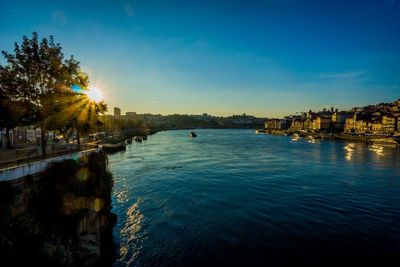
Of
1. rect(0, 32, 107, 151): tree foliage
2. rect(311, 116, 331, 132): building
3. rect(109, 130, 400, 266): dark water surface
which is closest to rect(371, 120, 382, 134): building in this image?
rect(311, 116, 331, 132): building

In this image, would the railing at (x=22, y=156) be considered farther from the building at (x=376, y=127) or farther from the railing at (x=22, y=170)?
the building at (x=376, y=127)

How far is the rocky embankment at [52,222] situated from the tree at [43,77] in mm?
7914

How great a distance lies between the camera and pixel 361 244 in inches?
672

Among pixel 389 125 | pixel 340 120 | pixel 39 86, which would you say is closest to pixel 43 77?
pixel 39 86

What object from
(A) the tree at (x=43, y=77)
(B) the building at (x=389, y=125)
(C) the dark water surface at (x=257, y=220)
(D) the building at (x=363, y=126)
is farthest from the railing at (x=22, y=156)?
(D) the building at (x=363, y=126)

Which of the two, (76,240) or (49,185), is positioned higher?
(49,185)

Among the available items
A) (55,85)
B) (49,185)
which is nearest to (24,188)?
(49,185)

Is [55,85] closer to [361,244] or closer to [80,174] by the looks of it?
[80,174]

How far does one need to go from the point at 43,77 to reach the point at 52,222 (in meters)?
16.0

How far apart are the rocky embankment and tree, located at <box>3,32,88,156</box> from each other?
312 inches

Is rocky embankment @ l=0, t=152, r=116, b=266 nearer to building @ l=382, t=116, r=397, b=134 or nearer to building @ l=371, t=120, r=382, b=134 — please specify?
building @ l=382, t=116, r=397, b=134

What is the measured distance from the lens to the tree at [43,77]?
21.9 m

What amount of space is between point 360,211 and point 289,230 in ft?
31.6

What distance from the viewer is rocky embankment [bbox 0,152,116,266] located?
11.9m
